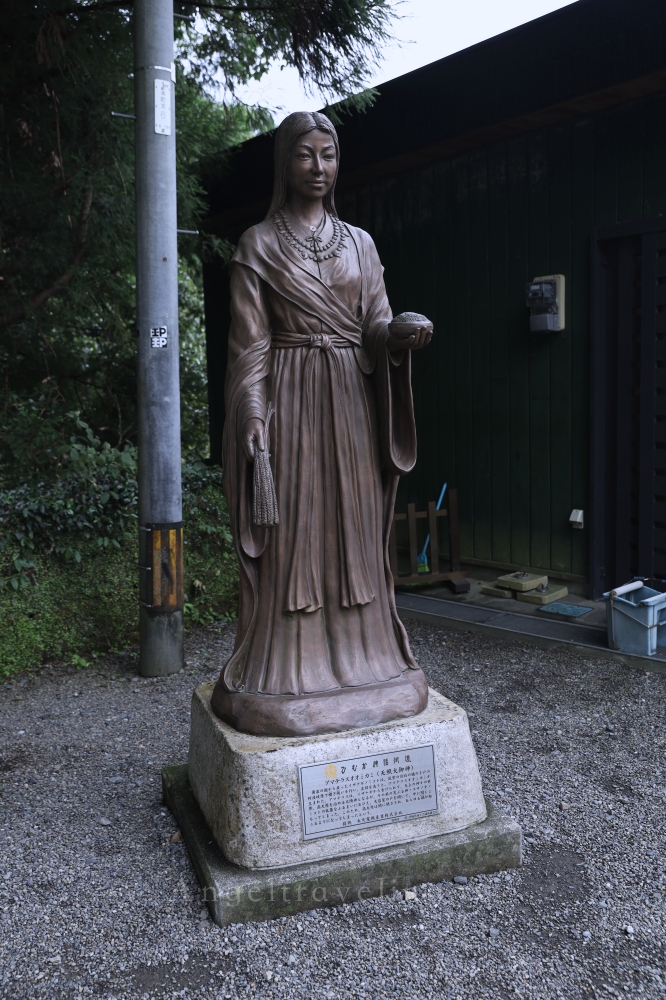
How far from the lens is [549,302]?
6219 mm

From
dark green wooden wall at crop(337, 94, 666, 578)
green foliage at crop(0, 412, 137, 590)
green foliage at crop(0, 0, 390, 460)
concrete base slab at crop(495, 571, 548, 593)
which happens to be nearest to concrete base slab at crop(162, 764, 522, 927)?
green foliage at crop(0, 412, 137, 590)

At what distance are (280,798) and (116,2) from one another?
564cm

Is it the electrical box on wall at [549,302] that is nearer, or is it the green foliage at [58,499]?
the green foliage at [58,499]

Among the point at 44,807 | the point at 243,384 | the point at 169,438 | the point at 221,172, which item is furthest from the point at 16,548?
the point at 221,172

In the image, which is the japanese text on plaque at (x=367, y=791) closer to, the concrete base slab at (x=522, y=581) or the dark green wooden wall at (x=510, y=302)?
the concrete base slab at (x=522, y=581)

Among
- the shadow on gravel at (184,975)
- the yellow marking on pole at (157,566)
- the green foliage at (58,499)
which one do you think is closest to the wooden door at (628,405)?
the yellow marking on pole at (157,566)

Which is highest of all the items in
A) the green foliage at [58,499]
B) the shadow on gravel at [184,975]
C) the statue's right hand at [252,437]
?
the statue's right hand at [252,437]

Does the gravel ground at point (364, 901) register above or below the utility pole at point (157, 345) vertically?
below

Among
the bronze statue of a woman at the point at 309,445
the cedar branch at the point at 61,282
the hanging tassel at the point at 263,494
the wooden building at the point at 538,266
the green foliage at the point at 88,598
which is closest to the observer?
the hanging tassel at the point at 263,494

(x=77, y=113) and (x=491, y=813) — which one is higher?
(x=77, y=113)

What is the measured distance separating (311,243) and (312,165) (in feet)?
0.84

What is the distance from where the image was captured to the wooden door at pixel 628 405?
5684 millimetres

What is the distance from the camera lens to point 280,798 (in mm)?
2607

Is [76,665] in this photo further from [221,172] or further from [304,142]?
[221,172]
